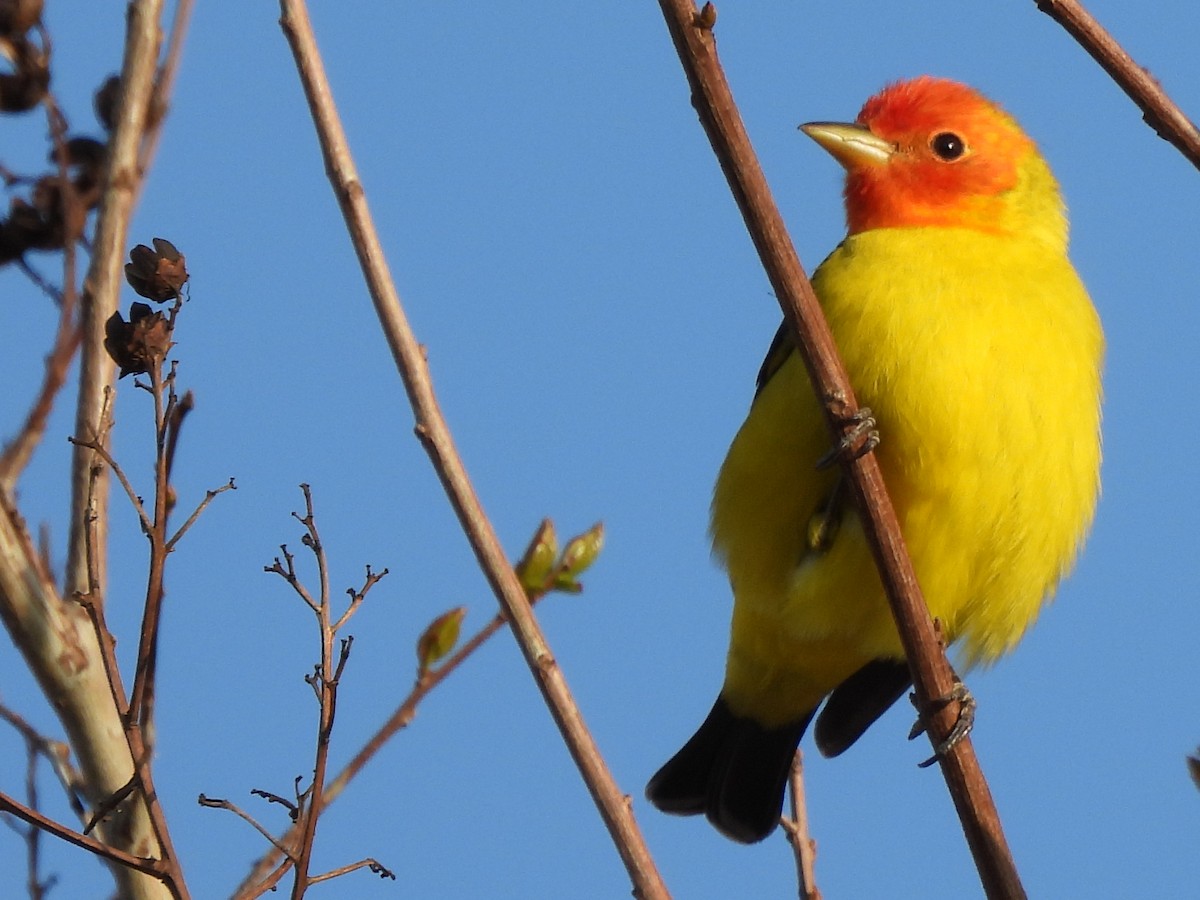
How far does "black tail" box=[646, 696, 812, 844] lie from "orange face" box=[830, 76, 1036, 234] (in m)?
1.59

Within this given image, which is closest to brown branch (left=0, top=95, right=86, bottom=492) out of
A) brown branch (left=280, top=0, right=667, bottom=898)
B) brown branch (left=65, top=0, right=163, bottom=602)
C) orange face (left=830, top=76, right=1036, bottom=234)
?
brown branch (left=65, top=0, right=163, bottom=602)

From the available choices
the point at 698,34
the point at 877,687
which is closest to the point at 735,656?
the point at 877,687

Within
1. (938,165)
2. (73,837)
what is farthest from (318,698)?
(938,165)

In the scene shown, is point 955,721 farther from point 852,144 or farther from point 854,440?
point 852,144

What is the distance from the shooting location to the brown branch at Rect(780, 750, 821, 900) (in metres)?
2.93

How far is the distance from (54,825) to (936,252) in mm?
2856

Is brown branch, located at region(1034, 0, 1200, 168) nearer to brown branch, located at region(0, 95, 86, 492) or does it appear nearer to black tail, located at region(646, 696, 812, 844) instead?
brown branch, located at region(0, 95, 86, 492)

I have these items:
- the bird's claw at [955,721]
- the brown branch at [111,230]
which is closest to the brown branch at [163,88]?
the brown branch at [111,230]

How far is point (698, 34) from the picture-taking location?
7.62ft

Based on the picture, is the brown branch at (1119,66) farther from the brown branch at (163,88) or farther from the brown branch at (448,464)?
the brown branch at (163,88)

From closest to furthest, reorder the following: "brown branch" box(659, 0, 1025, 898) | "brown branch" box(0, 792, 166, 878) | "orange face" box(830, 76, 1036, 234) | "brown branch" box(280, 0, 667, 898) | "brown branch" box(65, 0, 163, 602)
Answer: "brown branch" box(0, 792, 166, 878) → "brown branch" box(659, 0, 1025, 898) → "brown branch" box(280, 0, 667, 898) → "brown branch" box(65, 0, 163, 602) → "orange face" box(830, 76, 1036, 234)

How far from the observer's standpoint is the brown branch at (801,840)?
115 inches

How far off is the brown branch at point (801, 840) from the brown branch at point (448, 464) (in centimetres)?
55

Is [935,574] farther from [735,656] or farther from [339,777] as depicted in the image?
[339,777]
